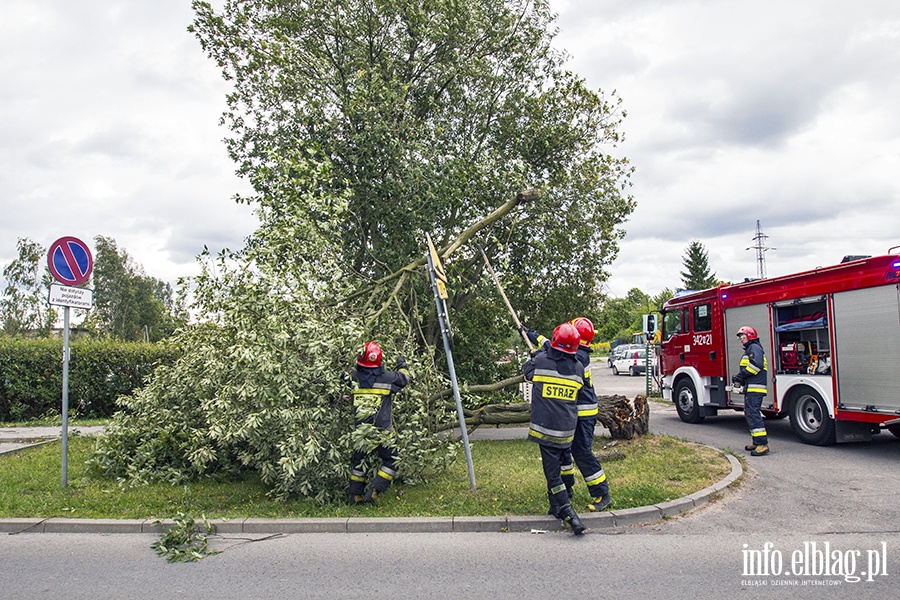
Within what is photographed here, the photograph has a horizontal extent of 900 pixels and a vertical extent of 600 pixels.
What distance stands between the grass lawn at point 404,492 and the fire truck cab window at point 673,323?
472cm

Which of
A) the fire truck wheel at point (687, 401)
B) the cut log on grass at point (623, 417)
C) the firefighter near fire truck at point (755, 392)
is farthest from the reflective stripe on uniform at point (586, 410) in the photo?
the fire truck wheel at point (687, 401)

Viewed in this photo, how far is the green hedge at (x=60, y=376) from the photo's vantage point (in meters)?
13.8

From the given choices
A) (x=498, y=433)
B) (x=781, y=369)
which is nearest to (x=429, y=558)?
(x=498, y=433)

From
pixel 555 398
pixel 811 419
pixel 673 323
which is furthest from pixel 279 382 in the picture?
pixel 673 323

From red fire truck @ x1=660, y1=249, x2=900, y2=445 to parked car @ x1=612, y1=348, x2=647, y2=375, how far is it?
18362mm

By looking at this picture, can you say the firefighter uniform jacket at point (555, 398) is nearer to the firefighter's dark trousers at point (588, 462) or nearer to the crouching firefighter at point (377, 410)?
the firefighter's dark trousers at point (588, 462)

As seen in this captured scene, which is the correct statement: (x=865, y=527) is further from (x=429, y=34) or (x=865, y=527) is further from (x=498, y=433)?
(x=429, y=34)

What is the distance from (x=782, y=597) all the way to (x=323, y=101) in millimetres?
9814

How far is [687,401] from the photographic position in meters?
12.4

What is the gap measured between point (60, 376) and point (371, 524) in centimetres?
1214

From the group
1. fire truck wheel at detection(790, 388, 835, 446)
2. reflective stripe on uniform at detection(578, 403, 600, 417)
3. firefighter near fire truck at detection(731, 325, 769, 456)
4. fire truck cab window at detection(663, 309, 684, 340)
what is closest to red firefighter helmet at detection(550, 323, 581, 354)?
reflective stripe on uniform at detection(578, 403, 600, 417)

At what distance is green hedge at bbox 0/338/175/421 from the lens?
13820 millimetres

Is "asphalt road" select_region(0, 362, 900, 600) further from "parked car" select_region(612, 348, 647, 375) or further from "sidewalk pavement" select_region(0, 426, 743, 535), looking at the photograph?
"parked car" select_region(612, 348, 647, 375)

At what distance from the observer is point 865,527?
5.32 meters
